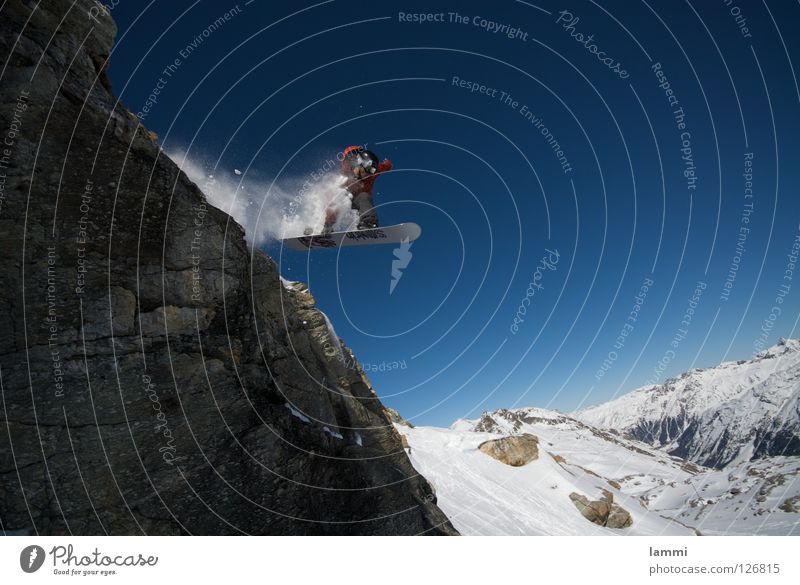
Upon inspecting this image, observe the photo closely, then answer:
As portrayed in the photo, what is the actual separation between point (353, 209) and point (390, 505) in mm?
11588

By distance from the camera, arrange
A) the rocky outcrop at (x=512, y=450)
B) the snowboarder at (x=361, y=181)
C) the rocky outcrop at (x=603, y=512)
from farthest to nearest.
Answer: the rocky outcrop at (x=512, y=450) → the rocky outcrop at (x=603, y=512) → the snowboarder at (x=361, y=181)

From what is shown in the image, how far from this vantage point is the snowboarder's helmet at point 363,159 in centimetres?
1638

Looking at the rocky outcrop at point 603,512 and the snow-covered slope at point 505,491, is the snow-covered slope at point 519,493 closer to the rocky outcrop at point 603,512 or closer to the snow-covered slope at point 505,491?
the snow-covered slope at point 505,491

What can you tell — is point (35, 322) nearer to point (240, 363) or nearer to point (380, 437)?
point (240, 363)

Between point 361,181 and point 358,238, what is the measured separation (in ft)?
8.16

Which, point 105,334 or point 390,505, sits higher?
point 105,334

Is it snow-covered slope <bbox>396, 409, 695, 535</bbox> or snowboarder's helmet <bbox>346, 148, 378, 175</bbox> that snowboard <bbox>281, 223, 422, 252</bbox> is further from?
snow-covered slope <bbox>396, 409, 695, 535</bbox>

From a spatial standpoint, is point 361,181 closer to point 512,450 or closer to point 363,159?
point 363,159

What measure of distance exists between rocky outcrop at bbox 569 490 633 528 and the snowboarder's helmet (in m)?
41.5

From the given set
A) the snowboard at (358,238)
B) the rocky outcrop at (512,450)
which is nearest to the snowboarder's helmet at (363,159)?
the snowboard at (358,238)

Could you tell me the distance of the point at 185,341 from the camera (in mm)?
→ 8805

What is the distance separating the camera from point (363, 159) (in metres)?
16.4

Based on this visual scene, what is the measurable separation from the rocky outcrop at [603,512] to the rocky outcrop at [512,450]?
25.9ft
